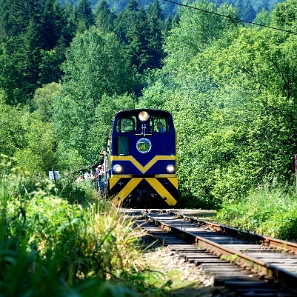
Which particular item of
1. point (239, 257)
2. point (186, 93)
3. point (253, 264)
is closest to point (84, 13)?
point (186, 93)

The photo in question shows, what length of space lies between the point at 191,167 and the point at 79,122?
27.9 meters

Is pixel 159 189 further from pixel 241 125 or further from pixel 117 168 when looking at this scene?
pixel 241 125

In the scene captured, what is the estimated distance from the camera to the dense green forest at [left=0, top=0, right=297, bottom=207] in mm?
29422

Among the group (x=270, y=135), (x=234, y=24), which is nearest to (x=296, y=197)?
(x=270, y=135)

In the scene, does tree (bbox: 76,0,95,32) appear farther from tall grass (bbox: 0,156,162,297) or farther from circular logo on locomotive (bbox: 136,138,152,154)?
tall grass (bbox: 0,156,162,297)

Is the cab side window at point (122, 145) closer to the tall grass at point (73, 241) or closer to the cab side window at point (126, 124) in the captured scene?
the cab side window at point (126, 124)


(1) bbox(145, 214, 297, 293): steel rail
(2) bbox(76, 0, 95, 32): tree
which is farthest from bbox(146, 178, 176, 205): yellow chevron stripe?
(2) bbox(76, 0, 95, 32): tree

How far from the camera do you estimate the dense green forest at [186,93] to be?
2942 cm

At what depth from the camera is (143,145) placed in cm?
2292

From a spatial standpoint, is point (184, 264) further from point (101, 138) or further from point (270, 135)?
point (101, 138)

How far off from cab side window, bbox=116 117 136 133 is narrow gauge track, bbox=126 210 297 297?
6.88 m

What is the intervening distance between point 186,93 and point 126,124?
13945 millimetres

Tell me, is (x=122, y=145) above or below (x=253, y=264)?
above

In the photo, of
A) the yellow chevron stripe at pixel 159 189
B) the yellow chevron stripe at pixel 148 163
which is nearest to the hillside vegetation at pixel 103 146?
the yellow chevron stripe at pixel 148 163
